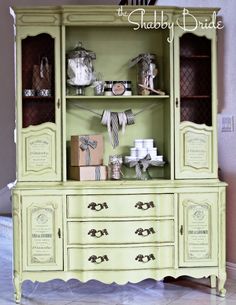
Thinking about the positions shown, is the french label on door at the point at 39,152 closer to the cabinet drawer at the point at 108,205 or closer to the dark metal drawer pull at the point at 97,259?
the cabinet drawer at the point at 108,205

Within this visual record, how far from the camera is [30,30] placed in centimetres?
336

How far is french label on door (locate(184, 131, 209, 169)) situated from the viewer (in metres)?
3.45

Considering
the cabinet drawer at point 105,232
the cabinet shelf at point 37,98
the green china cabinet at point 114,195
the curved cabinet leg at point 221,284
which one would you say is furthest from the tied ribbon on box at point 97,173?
the curved cabinet leg at point 221,284

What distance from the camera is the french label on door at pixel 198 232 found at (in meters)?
3.38

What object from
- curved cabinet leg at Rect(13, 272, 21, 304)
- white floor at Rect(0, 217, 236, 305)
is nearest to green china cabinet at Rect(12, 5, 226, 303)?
curved cabinet leg at Rect(13, 272, 21, 304)

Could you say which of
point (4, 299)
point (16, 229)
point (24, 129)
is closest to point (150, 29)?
point (24, 129)

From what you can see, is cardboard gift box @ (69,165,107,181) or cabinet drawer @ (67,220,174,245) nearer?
cabinet drawer @ (67,220,174,245)

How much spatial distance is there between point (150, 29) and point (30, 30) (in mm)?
856

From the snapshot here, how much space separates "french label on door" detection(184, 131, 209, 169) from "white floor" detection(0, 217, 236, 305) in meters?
0.84

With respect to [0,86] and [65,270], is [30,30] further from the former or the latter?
[0,86]

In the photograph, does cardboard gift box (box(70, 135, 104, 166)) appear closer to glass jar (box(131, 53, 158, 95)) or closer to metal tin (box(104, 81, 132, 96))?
metal tin (box(104, 81, 132, 96))

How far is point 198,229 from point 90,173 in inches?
31.0

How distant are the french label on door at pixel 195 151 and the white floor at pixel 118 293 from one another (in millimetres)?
835

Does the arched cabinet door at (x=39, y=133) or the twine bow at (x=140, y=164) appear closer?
the arched cabinet door at (x=39, y=133)
